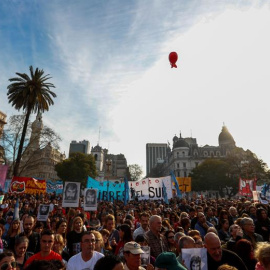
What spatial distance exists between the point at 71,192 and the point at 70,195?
0.14m

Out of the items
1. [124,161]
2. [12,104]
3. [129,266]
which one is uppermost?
[124,161]

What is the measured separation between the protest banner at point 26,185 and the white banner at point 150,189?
6.90 m

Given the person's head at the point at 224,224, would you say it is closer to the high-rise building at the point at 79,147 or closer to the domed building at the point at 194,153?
the domed building at the point at 194,153

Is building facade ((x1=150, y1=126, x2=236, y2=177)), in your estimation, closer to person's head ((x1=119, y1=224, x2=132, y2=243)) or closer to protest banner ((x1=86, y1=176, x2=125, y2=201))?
protest banner ((x1=86, y1=176, x2=125, y2=201))

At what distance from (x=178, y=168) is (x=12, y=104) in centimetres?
8073

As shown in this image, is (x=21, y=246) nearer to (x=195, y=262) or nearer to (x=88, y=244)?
(x=88, y=244)

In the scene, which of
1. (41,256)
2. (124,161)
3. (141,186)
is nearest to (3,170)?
(141,186)

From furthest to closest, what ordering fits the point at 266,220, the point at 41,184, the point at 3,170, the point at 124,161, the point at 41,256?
the point at 124,161 → the point at 41,184 → the point at 3,170 → the point at 266,220 → the point at 41,256

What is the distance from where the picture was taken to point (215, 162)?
66.1 metres

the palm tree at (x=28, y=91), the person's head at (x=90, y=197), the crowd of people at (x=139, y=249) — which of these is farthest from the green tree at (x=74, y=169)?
the crowd of people at (x=139, y=249)

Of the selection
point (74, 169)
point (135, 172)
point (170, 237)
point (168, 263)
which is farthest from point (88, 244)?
point (135, 172)

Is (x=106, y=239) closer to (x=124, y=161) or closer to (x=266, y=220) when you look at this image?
(x=266, y=220)

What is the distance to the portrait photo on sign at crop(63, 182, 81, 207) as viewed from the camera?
424 inches

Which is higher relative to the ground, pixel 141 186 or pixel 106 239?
pixel 141 186
